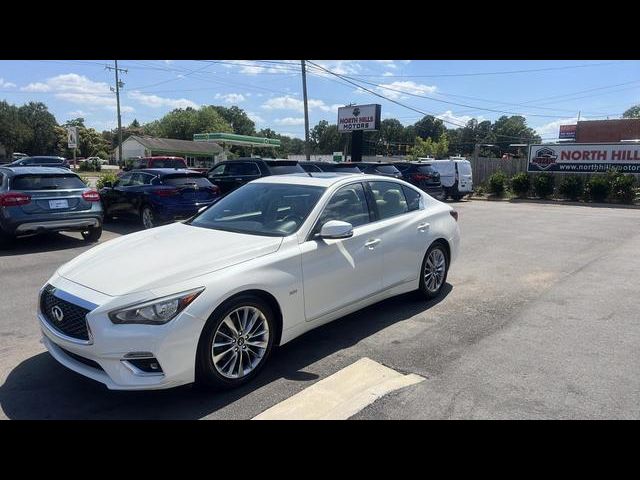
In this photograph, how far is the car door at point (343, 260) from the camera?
4.14 metres

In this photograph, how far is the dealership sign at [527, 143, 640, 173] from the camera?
2333 cm

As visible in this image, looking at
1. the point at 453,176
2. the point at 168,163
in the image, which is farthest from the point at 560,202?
the point at 168,163

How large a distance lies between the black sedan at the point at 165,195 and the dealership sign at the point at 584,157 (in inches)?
806

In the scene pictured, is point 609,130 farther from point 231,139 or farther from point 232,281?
point 232,281

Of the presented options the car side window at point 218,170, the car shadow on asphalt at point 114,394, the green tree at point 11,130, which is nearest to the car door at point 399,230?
the car shadow on asphalt at point 114,394

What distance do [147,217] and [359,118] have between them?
19.4 m

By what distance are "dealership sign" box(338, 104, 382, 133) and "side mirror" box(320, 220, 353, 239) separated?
24.3 metres

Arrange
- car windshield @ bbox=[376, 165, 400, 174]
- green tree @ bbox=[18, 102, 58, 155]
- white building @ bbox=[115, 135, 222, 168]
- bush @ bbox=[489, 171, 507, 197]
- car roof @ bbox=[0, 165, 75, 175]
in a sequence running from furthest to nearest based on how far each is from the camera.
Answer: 1. green tree @ bbox=[18, 102, 58, 155]
2. white building @ bbox=[115, 135, 222, 168]
3. bush @ bbox=[489, 171, 507, 197]
4. car windshield @ bbox=[376, 165, 400, 174]
5. car roof @ bbox=[0, 165, 75, 175]

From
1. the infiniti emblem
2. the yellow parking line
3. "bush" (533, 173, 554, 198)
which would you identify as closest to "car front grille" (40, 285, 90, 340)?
the infiniti emblem

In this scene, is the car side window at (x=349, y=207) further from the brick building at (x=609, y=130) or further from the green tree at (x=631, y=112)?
the green tree at (x=631, y=112)

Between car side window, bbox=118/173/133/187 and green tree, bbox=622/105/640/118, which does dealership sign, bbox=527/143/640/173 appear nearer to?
car side window, bbox=118/173/133/187
